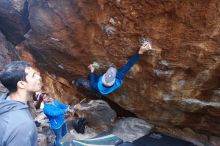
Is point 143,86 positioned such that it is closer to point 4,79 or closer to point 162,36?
point 162,36

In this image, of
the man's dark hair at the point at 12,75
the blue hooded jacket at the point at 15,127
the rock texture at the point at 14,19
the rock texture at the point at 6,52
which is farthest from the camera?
the rock texture at the point at 6,52

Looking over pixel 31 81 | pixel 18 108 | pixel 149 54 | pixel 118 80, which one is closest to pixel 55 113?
pixel 118 80

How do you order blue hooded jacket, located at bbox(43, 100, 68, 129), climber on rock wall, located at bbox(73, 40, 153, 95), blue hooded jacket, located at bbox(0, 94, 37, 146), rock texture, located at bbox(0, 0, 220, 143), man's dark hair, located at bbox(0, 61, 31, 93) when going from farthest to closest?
blue hooded jacket, located at bbox(43, 100, 68, 129) < climber on rock wall, located at bbox(73, 40, 153, 95) < rock texture, located at bbox(0, 0, 220, 143) < man's dark hair, located at bbox(0, 61, 31, 93) < blue hooded jacket, located at bbox(0, 94, 37, 146)

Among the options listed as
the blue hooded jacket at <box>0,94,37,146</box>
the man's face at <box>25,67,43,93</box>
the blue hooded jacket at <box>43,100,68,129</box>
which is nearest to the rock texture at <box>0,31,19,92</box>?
the blue hooded jacket at <box>43,100,68,129</box>

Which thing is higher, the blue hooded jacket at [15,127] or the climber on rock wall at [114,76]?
A: the climber on rock wall at [114,76]

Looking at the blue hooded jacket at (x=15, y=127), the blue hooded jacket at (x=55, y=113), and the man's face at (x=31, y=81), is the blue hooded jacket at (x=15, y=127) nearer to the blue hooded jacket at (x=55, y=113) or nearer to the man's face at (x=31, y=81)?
the man's face at (x=31, y=81)

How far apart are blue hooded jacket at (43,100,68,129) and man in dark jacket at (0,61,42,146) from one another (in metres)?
2.10

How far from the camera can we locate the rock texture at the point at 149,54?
321 cm

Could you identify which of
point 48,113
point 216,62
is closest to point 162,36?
point 216,62

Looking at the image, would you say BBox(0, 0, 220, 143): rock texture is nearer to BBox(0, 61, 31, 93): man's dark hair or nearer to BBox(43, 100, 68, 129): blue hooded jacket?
BBox(43, 100, 68, 129): blue hooded jacket

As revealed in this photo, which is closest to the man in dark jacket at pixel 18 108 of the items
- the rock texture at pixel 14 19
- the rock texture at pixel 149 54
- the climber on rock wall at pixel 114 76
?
the rock texture at pixel 149 54

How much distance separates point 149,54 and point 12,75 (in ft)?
6.74

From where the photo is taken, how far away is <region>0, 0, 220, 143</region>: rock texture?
3.21m

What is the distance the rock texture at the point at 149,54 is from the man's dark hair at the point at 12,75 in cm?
158
